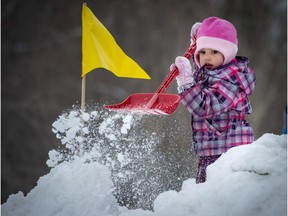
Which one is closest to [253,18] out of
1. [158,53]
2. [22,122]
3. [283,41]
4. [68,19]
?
[283,41]

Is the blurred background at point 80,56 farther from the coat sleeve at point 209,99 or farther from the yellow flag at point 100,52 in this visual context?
the coat sleeve at point 209,99

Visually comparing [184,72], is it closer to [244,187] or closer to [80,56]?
[244,187]

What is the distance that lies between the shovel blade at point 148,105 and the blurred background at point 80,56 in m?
5.73

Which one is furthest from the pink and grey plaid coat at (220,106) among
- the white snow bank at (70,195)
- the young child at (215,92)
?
the white snow bank at (70,195)

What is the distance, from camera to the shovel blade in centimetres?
298

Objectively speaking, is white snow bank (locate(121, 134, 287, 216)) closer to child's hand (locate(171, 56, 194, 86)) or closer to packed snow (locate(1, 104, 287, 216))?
packed snow (locate(1, 104, 287, 216))

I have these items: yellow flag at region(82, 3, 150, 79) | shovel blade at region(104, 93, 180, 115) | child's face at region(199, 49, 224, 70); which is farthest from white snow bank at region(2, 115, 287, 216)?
yellow flag at region(82, 3, 150, 79)

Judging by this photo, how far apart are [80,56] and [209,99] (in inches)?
302

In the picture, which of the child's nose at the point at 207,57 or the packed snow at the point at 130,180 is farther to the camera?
the child's nose at the point at 207,57

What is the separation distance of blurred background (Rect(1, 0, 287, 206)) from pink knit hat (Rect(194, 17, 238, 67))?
5.72m

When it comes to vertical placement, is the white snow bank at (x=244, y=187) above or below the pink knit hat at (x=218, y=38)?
below

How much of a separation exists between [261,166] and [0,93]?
24.3 feet

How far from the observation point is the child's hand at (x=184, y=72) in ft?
9.89

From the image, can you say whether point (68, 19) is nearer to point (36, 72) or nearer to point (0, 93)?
point (36, 72)
